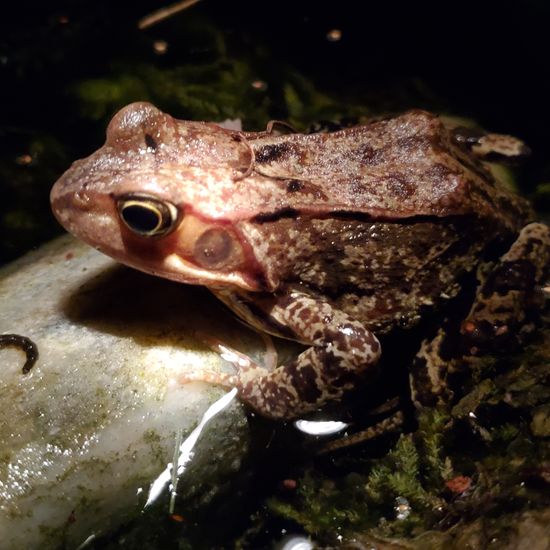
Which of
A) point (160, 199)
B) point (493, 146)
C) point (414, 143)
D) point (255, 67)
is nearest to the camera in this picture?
point (160, 199)

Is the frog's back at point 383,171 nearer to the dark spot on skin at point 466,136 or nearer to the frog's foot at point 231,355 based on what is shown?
the dark spot on skin at point 466,136

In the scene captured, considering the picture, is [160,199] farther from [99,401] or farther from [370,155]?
[370,155]

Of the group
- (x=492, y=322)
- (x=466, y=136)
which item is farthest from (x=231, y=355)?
(x=466, y=136)

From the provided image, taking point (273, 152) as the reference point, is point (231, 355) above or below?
below

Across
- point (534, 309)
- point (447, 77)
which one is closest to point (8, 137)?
point (447, 77)

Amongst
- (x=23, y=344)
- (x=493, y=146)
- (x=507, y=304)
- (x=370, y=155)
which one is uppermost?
(x=370, y=155)

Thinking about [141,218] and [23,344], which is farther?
[23,344]

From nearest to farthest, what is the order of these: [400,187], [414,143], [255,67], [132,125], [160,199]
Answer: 1. [160,199]
2. [132,125]
3. [400,187]
4. [414,143]
5. [255,67]

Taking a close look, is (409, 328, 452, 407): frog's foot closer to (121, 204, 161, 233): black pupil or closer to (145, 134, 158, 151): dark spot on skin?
(121, 204, 161, 233): black pupil
